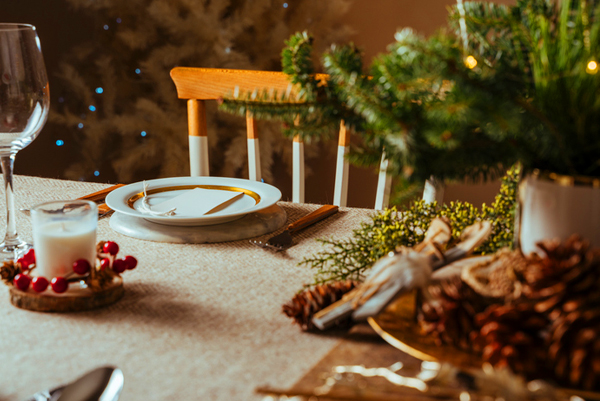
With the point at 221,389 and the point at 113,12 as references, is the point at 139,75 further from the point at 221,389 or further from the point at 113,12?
the point at 221,389

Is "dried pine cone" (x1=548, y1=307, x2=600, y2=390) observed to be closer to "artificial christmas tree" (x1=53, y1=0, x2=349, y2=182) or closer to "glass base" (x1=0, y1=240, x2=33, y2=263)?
"glass base" (x1=0, y1=240, x2=33, y2=263)

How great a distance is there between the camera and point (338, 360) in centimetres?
43

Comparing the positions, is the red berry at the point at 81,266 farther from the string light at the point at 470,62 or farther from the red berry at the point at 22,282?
the string light at the point at 470,62

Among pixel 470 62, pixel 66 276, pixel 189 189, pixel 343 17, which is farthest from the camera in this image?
pixel 343 17

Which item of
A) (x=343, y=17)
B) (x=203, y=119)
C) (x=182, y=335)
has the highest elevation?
(x=343, y=17)

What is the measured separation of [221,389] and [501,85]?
1.11 ft

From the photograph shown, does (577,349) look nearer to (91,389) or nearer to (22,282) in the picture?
(91,389)

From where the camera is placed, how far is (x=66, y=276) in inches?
22.4

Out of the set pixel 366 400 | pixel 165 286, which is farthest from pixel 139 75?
pixel 366 400

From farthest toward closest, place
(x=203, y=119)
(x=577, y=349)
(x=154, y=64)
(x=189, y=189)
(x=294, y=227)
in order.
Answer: (x=154, y=64), (x=203, y=119), (x=189, y=189), (x=294, y=227), (x=577, y=349)

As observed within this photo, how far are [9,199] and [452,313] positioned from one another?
2.02 feet

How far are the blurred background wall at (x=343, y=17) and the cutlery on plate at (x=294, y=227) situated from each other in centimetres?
105

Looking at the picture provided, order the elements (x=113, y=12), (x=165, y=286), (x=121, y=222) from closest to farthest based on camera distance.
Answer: (x=165, y=286), (x=121, y=222), (x=113, y=12)

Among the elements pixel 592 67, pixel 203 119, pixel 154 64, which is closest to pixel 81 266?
pixel 592 67
